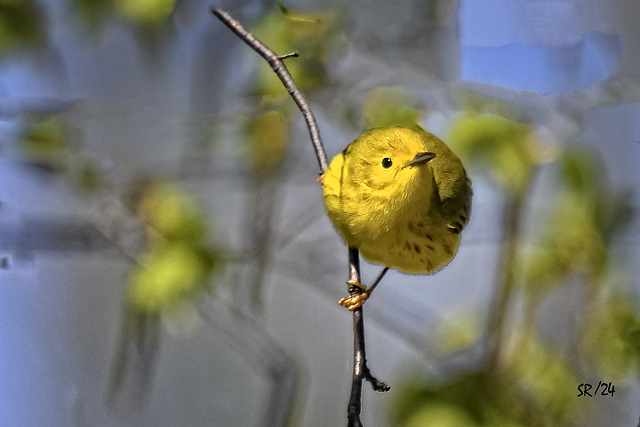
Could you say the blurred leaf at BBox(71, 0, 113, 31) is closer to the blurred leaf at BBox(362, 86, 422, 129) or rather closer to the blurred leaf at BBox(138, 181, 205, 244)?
the blurred leaf at BBox(138, 181, 205, 244)

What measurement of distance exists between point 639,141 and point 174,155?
38.3 inches

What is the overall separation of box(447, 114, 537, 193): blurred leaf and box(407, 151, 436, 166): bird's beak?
439 mm

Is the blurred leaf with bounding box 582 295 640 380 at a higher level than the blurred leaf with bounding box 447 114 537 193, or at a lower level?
lower

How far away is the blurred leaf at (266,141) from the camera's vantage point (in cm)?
101

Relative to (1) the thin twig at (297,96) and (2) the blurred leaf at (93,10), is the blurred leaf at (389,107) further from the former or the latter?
(2) the blurred leaf at (93,10)

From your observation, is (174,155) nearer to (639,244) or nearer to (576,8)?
(576,8)

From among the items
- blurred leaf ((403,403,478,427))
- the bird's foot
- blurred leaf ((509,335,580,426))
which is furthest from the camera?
blurred leaf ((509,335,580,426))

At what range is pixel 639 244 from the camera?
98 cm

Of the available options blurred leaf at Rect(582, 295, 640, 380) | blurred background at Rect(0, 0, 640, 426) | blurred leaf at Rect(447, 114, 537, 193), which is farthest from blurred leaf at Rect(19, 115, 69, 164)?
blurred leaf at Rect(582, 295, 640, 380)

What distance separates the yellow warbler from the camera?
0.49 metres

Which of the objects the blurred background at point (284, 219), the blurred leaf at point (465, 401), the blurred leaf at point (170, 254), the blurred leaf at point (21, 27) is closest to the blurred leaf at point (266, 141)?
the blurred background at point (284, 219)

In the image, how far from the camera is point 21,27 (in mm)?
893

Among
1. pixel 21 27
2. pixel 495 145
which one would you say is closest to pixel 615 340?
pixel 495 145

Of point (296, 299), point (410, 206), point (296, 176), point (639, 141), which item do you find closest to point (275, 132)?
point (296, 176)
